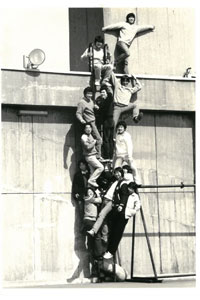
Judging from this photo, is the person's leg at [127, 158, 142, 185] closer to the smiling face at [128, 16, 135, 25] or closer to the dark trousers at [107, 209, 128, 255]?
the dark trousers at [107, 209, 128, 255]

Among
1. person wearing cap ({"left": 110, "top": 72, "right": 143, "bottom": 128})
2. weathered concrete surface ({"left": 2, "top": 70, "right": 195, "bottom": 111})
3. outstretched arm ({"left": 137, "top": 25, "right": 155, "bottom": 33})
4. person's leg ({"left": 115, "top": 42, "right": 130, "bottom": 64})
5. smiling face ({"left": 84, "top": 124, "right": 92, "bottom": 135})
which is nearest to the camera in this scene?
weathered concrete surface ({"left": 2, "top": 70, "right": 195, "bottom": 111})

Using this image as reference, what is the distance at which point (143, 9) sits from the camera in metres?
19.4

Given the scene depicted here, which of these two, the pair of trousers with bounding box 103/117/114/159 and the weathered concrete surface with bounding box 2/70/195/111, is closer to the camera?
the weathered concrete surface with bounding box 2/70/195/111

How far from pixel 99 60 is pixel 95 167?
229 centimetres

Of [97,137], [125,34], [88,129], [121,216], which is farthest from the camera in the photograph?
[125,34]

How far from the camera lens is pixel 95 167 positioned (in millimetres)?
18000

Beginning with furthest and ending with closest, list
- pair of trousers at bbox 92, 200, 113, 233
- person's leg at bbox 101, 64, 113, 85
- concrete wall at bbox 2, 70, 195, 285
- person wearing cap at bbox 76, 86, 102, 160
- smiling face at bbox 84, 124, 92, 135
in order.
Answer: person's leg at bbox 101, 64, 113, 85
person wearing cap at bbox 76, 86, 102, 160
smiling face at bbox 84, 124, 92, 135
concrete wall at bbox 2, 70, 195, 285
pair of trousers at bbox 92, 200, 113, 233

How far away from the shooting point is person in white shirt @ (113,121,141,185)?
1820 cm

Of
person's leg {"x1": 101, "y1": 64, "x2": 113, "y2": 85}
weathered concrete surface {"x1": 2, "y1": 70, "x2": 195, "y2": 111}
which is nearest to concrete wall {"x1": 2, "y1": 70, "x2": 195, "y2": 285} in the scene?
weathered concrete surface {"x1": 2, "y1": 70, "x2": 195, "y2": 111}

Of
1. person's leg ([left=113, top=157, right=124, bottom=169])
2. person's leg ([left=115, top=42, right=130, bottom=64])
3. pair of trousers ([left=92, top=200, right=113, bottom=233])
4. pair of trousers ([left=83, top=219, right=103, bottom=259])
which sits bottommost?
pair of trousers ([left=83, top=219, right=103, bottom=259])

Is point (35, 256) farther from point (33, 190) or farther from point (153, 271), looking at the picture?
point (153, 271)

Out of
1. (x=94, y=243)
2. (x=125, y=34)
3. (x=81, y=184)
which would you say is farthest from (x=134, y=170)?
(x=125, y=34)

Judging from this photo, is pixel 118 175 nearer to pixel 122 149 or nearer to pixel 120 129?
pixel 122 149

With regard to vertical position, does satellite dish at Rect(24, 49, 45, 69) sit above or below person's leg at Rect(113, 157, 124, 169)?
above
